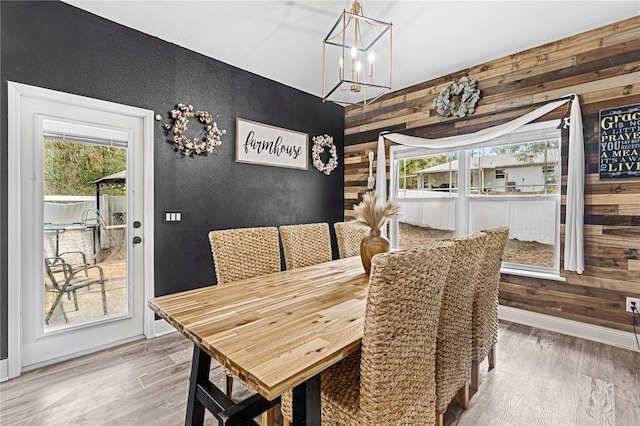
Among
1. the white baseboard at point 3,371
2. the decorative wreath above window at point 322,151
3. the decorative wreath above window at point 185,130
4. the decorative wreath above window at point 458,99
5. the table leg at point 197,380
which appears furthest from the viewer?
the decorative wreath above window at point 322,151

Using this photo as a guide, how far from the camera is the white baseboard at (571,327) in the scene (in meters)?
2.52

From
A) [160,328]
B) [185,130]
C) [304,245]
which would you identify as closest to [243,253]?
[304,245]

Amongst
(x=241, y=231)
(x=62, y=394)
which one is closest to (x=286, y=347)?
(x=241, y=231)

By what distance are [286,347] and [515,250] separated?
3.08 metres

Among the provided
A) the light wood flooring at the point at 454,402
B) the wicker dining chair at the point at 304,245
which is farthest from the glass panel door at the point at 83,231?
the wicker dining chair at the point at 304,245

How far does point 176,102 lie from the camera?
2.92 meters

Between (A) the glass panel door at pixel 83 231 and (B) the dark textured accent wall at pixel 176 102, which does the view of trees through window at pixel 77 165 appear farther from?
(B) the dark textured accent wall at pixel 176 102

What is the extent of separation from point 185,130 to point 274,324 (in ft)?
8.02

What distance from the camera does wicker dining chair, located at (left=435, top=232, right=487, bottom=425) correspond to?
146 centimetres

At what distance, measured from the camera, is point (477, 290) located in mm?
1824

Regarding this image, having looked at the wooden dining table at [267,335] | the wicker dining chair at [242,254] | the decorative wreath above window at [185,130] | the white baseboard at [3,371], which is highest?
the decorative wreath above window at [185,130]

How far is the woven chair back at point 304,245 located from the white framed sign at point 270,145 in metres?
1.41

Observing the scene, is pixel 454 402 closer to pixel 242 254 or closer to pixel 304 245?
pixel 304 245

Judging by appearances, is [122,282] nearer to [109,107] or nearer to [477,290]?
[109,107]
